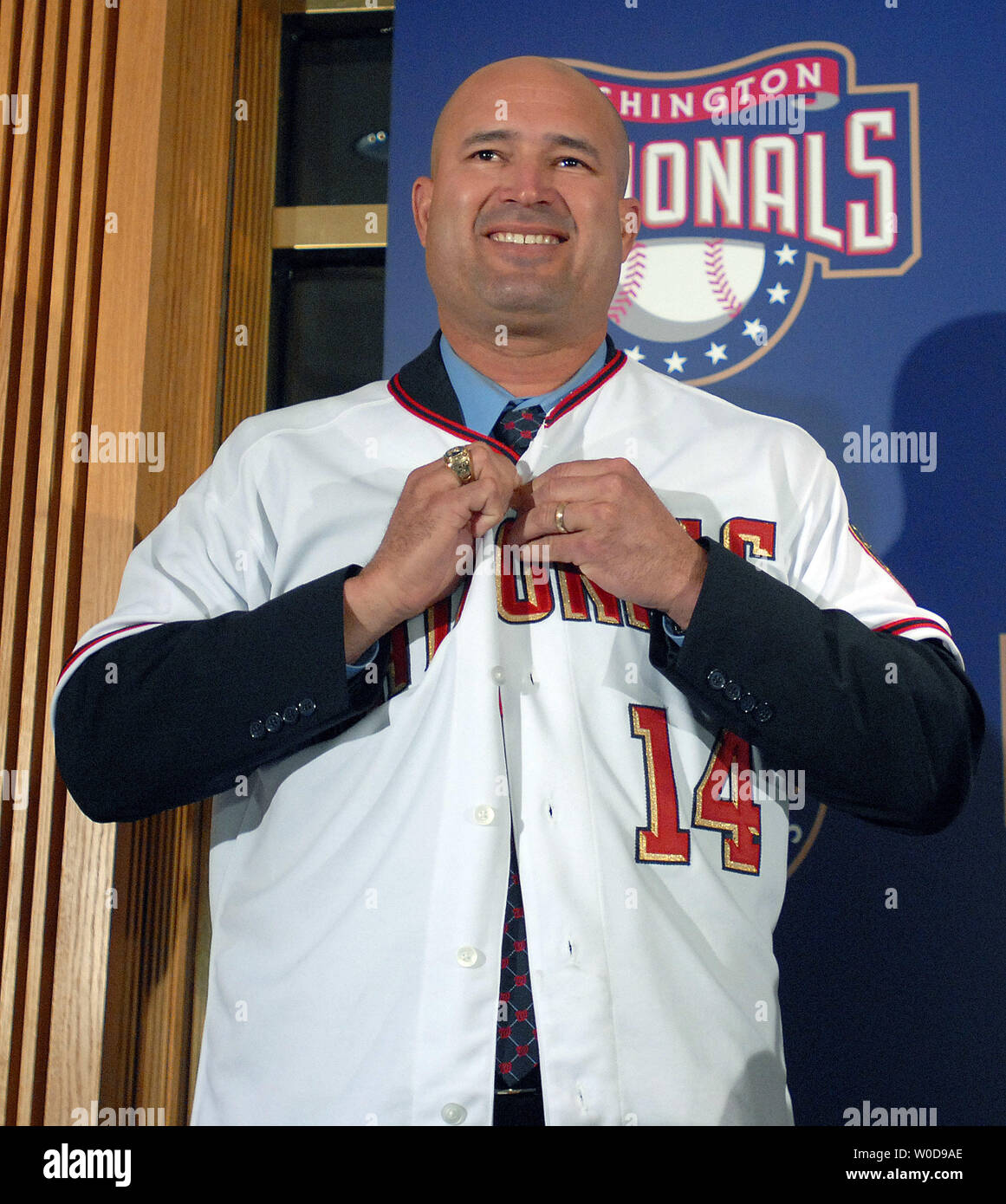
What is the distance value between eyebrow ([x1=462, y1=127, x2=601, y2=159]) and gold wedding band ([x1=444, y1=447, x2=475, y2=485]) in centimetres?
53

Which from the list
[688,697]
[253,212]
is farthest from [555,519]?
[253,212]

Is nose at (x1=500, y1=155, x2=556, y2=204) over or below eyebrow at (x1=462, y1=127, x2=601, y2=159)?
below

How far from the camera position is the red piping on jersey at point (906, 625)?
1.49m

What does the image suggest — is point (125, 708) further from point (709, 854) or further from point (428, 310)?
point (428, 310)

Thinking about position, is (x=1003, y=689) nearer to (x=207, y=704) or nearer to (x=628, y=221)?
(x=628, y=221)

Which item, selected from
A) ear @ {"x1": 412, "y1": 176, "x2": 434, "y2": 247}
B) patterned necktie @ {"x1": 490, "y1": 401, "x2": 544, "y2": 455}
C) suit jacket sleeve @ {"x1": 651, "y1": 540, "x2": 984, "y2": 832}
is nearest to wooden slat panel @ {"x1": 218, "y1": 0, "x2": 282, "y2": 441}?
ear @ {"x1": 412, "y1": 176, "x2": 434, "y2": 247}

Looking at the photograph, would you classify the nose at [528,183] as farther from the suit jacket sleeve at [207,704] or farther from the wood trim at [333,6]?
the wood trim at [333,6]

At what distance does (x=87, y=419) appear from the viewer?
79.5 inches

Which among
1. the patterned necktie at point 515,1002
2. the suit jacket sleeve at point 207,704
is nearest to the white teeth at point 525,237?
the suit jacket sleeve at point 207,704

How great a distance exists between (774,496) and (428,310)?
0.85 meters

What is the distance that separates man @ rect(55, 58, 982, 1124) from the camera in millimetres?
1312

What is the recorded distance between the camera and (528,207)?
1.61 m

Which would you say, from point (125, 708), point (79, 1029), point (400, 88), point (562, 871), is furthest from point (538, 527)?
point (400, 88)

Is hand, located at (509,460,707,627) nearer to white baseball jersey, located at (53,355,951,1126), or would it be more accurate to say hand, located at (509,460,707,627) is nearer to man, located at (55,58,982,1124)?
man, located at (55,58,982,1124)
